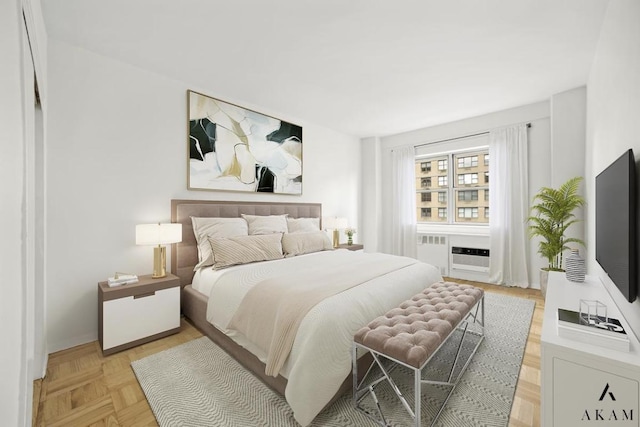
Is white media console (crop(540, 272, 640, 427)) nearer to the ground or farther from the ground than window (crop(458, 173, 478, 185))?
nearer to the ground

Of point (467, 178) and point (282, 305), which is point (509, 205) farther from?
point (282, 305)

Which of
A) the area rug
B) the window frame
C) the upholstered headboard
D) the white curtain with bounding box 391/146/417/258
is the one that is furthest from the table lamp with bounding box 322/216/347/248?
the area rug

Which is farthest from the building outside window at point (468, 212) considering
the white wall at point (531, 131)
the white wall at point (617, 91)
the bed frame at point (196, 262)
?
the bed frame at point (196, 262)

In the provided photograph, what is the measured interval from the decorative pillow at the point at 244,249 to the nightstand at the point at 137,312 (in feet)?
1.49

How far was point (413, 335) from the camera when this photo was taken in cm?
155

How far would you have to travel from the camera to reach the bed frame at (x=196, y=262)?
193 centimetres

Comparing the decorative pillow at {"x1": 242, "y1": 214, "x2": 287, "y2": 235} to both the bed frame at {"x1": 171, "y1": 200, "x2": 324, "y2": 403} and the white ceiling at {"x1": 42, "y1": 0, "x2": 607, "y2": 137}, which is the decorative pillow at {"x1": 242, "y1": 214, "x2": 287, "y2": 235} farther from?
the white ceiling at {"x1": 42, "y1": 0, "x2": 607, "y2": 137}

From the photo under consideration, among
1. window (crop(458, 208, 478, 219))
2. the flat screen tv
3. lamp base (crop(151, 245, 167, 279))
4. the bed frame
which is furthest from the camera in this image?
window (crop(458, 208, 478, 219))

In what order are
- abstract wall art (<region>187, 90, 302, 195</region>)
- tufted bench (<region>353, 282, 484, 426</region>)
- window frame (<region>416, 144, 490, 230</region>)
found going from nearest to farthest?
tufted bench (<region>353, 282, 484, 426</region>)
abstract wall art (<region>187, 90, 302, 195</region>)
window frame (<region>416, 144, 490, 230</region>)

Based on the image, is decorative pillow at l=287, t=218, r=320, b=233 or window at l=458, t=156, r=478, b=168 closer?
decorative pillow at l=287, t=218, r=320, b=233

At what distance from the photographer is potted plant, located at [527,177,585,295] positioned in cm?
328

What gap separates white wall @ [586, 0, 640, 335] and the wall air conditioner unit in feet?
6.46

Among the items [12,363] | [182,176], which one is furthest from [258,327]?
[182,176]

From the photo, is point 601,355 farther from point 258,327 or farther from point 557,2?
point 557,2
